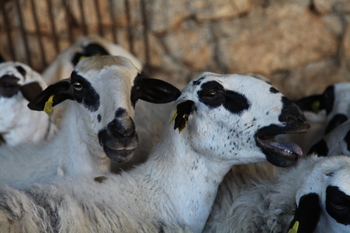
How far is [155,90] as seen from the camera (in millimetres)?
3285

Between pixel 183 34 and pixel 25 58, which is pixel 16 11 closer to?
pixel 25 58

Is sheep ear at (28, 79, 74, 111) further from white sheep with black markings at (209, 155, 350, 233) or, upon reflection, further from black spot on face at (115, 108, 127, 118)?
white sheep with black markings at (209, 155, 350, 233)

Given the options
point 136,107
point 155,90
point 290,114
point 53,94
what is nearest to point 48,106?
point 53,94

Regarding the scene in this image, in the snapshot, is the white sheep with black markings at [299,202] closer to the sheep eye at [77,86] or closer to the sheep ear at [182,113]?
the sheep ear at [182,113]

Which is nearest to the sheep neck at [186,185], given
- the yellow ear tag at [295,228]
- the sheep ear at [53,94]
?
the yellow ear tag at [295,228]

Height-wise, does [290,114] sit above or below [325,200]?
above


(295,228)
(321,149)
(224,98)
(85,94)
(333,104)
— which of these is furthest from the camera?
(333,104)

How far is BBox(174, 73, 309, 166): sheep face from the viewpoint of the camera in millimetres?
2708

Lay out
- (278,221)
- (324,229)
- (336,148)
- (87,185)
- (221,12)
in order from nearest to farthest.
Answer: (324,229) < (278,221) < (87,185) < (336,148) < (221,12)

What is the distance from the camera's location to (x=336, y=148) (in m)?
3.70

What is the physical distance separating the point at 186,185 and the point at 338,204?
3.02ft

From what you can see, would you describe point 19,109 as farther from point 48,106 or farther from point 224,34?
point 224,34

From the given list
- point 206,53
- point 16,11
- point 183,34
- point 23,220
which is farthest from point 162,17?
point 23,220

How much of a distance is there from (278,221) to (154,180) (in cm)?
79
